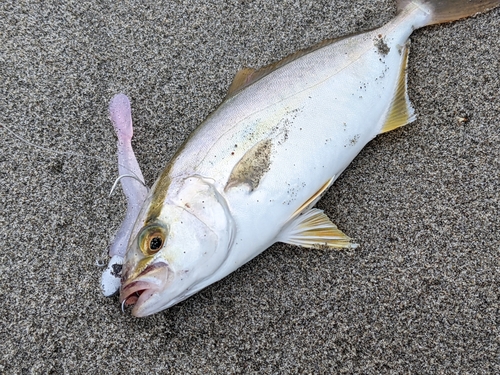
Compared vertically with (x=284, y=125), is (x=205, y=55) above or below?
above

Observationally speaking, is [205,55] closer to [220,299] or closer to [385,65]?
[385,65]

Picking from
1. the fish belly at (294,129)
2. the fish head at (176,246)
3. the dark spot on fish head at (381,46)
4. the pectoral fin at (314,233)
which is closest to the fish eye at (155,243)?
the fish head at (176,246)

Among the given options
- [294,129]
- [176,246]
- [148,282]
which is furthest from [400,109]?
[148,282]

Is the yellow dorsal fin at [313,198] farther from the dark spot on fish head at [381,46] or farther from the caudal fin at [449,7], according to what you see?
the caudal fin at [449,7]

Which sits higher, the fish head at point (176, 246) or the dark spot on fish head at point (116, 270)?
the fish head at point (176, 246)

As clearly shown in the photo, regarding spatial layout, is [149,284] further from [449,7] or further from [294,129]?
[449,7]

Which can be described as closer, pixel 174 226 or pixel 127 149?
pixel 174 226

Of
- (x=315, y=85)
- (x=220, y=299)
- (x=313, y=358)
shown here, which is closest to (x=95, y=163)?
(x=220, y=299)
